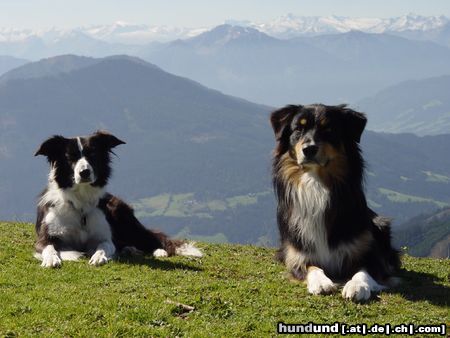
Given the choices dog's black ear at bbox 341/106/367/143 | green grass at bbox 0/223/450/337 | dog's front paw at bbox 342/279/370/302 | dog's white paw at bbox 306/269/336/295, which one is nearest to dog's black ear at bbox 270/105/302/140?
dog's black ear at bbox 341/106/367/143

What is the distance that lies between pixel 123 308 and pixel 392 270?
710 cm

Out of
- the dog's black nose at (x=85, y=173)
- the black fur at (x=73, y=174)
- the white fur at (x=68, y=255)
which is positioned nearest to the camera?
the dog's black nose at (x=85, y=173)

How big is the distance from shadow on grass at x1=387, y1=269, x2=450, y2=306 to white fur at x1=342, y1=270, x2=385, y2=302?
0.67 m

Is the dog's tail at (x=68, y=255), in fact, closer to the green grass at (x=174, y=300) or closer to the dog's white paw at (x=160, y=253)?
the green grass at (x=174, y=300)

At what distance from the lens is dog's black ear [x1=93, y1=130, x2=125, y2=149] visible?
1521 centimetres

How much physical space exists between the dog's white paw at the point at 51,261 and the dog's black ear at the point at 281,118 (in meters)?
5.80

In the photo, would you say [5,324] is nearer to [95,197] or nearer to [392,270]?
[95,197]

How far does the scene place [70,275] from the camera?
41.5 feet

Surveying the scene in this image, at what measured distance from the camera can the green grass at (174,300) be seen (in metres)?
8.73

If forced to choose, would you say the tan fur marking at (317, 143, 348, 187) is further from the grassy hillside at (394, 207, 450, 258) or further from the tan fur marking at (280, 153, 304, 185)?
the grassy hillside at (394, 207, 450, 258)

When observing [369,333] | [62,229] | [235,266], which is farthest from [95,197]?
[369,333]

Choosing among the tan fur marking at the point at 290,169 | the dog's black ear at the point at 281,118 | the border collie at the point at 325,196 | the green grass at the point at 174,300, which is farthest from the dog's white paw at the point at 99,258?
the dog's black ear at the point at 281,118

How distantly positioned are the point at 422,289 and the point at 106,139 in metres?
8.45

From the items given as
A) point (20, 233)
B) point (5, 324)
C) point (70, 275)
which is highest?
point (5, 324)
